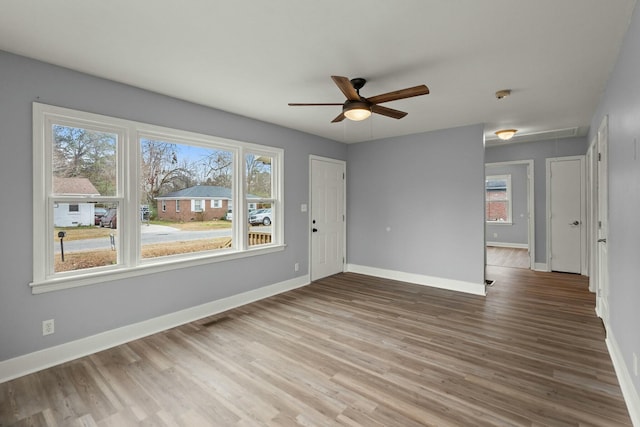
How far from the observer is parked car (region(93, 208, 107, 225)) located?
2.89m

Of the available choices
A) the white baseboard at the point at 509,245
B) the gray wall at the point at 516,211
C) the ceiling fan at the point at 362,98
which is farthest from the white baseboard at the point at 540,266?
the ceiling fan at the point at 362,98

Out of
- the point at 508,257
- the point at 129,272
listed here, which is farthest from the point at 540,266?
the point at 129,272

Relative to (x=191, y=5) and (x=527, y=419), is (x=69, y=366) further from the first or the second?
(x=527, y=419)

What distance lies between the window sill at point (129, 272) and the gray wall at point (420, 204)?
2398mm

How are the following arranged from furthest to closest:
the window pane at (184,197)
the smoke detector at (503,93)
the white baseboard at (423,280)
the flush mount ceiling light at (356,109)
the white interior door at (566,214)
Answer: the white interior door at (566,214)
the white baseboard at (423,280)
the window pane at (184,197)
the smoke detector at (503,93)
the flush mount ceiling light at (356,109)

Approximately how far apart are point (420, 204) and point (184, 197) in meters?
3.62

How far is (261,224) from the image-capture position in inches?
177

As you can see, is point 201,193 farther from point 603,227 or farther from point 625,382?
point 603,227

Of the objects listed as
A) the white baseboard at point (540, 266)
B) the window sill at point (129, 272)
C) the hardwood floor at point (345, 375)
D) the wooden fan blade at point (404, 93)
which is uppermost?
the wooden fan blade at point (404, 93)

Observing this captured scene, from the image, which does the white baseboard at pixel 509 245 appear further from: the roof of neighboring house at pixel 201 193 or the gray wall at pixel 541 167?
the roof of neighboring house at pixel 201 193

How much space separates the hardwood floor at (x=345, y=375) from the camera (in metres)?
1.96

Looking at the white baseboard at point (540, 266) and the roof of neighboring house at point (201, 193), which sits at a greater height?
the roof of neighboring house at point (201, 193)

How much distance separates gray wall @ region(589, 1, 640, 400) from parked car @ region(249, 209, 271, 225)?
379cm

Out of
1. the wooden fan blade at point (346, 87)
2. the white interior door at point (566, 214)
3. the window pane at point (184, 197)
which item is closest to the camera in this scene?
the wooden fan blade at point (346, 87)
